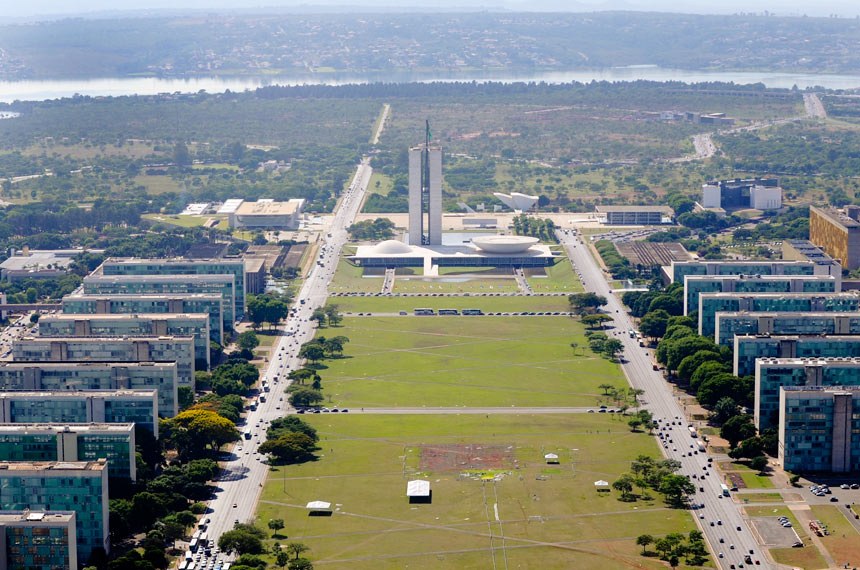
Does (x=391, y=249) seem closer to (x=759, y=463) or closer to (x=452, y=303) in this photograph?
(x=452, y=303)

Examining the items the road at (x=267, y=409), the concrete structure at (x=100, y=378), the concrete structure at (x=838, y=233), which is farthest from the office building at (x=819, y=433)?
the concrete structure at (x=838, y=233)

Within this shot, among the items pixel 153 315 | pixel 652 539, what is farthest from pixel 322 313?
pixel 652 539

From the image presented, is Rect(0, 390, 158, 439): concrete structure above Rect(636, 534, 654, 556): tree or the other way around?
above

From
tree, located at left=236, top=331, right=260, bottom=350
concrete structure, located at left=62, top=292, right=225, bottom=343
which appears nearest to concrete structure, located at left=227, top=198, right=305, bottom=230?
concrete structure, located at left=62, top=292, right=225, bottom=343

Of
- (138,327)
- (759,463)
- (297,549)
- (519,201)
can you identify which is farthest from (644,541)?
(519,201)

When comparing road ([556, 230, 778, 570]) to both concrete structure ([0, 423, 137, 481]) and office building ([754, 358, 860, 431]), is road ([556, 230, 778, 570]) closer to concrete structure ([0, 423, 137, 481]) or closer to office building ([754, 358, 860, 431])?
office building ([754, 358, 860, 431])
